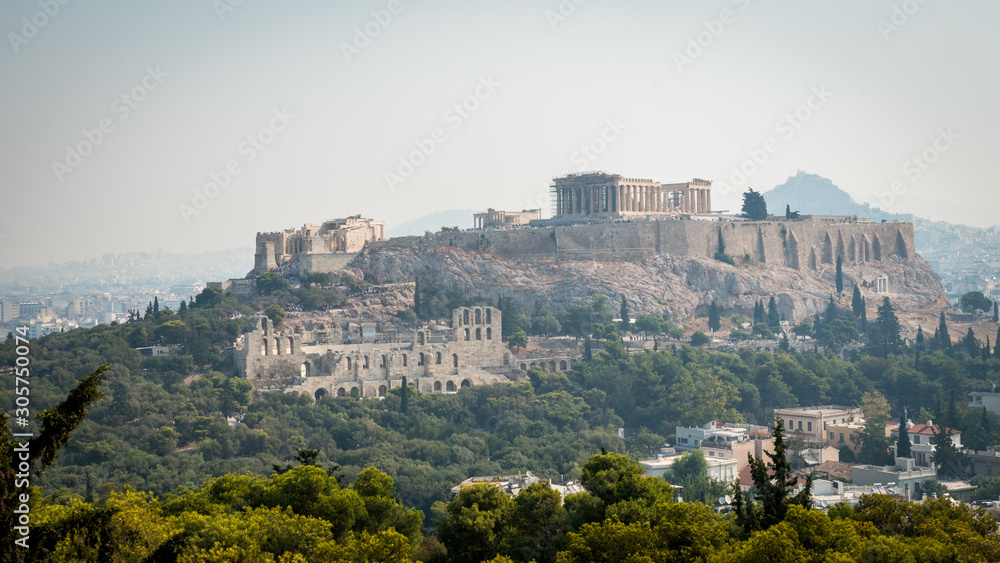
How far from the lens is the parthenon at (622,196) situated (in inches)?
3725

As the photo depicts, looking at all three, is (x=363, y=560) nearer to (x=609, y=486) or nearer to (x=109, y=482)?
(x=609, y=486)

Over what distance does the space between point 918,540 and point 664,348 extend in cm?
5182

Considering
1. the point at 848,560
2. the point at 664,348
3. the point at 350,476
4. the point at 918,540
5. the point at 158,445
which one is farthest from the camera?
the point at 664,348

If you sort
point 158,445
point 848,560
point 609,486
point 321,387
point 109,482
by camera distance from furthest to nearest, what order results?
point 321,387 < point 158,445 < point 109,482 < point 609,486 < point 848,560

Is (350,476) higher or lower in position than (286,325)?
lower

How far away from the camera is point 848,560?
902 inches

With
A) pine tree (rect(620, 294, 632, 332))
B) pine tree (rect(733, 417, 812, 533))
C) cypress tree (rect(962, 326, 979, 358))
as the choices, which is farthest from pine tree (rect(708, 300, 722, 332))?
pine tree (rect(733, 417, 812, 533))

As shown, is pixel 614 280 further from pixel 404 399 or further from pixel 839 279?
pixel 404 399

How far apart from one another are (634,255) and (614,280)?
14.1 ft

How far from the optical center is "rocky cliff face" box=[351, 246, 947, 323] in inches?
3273

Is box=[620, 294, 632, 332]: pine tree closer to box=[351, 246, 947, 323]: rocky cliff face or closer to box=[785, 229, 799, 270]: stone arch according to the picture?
box=[351, 246, 947, 323]: rocky cliff face

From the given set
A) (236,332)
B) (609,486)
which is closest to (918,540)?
(609,486)

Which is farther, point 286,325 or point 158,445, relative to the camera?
point 286,325

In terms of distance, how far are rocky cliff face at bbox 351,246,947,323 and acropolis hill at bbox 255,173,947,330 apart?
0.09 meters
